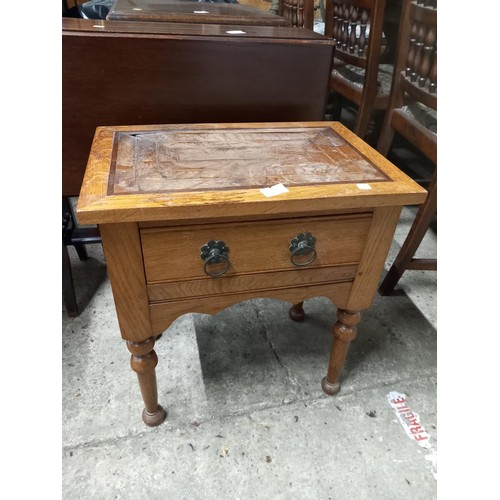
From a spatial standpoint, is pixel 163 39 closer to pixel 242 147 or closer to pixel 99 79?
pixel 99 79

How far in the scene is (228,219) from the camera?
0.72 m

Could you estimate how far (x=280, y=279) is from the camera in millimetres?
829

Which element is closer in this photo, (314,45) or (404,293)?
(314,45)

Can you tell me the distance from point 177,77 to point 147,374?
78cm

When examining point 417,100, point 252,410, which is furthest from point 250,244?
point 417,100

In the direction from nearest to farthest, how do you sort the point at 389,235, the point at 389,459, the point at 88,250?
1. the point at 389,235
2. the point at 389,459
3. the point at 88,250

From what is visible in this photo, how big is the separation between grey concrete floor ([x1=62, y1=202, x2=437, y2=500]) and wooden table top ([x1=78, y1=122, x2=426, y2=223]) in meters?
0.64

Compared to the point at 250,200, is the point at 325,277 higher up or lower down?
lower down

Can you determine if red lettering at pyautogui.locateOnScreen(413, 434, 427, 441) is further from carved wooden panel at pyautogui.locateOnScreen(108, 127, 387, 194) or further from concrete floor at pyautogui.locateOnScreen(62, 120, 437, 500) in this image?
carved wooden panel at pyautogui.locateOnScreen(108, 127, 387, 194)

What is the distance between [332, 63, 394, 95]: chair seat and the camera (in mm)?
1784

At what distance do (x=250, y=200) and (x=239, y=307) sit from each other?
2.66 feet

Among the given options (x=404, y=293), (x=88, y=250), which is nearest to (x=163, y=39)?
(x=88, y=250)

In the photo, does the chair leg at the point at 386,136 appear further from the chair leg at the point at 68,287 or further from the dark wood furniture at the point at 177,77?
the chair leg at the point at 68,287

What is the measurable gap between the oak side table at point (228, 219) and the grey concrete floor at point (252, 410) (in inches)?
8.6
